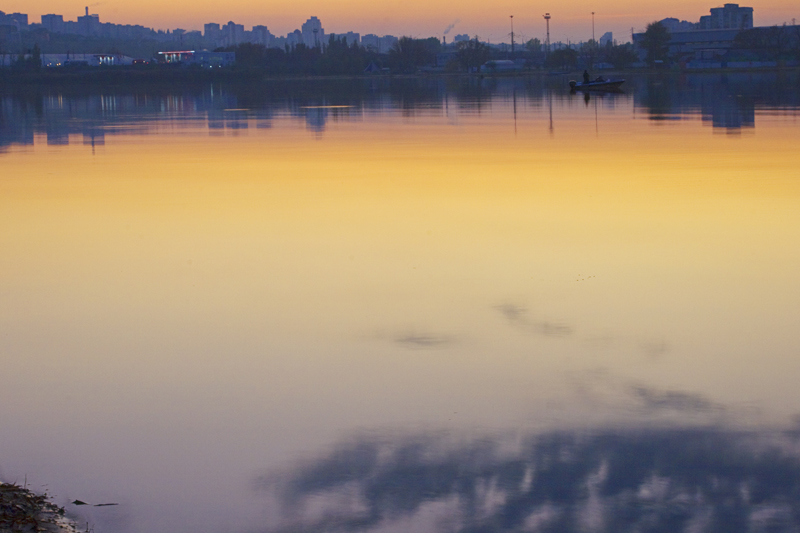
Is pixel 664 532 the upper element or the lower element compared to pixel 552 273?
lower

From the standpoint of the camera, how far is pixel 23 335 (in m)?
7.46

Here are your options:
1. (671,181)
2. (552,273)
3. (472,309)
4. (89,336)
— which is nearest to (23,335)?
(89,336)

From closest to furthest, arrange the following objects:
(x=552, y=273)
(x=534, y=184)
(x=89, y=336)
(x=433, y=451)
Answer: (x=433, y=451), (x=89, y=336), (x=552, y=273), (x=534, y=184)

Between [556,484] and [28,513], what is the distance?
2.51 meters

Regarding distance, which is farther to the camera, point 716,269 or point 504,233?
point 504,233

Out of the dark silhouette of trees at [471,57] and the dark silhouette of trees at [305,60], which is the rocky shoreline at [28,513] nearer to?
the dark silhouette of trees at [305,60]

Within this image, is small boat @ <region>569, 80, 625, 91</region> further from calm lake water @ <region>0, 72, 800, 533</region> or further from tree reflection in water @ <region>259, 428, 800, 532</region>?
tree reflection in water @ <region>259, 428, 800, 532</region>

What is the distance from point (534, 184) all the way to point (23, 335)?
9142 mm

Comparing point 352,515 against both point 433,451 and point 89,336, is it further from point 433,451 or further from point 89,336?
point 89,336

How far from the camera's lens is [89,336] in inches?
291

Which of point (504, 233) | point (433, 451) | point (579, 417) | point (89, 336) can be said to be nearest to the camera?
point (433, 451)

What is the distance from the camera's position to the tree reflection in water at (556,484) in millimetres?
4395

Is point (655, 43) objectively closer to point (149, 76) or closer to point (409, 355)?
point (149, 76)

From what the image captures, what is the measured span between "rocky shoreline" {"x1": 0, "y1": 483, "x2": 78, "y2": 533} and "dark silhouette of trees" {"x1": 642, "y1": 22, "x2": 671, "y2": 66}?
14494 cm
